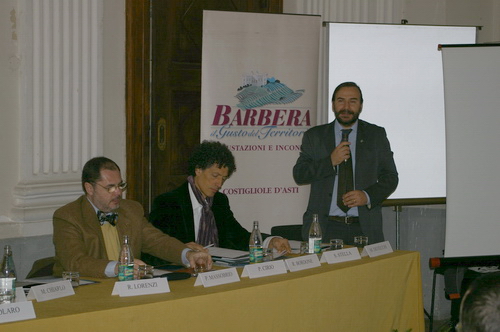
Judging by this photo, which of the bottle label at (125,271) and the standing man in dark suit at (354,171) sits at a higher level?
the standing man in dark suit at (354,171)

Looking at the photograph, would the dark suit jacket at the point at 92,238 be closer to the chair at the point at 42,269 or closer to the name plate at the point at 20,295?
the chair at the point at 42,269

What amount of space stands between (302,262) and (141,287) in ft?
2.88

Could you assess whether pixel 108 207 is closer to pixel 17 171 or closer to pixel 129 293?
pixel 129 293

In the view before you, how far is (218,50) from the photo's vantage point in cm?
503

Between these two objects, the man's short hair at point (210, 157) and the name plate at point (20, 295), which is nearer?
the name plate at point (20, 295)

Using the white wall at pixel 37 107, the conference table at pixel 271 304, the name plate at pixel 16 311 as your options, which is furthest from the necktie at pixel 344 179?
the name plate at pixel 16 311

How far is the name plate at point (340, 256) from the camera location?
3.60 meters

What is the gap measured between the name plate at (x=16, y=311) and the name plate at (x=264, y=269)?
39.7 inches

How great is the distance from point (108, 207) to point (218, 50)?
1.87m

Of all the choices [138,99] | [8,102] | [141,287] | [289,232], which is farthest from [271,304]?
[138,99]

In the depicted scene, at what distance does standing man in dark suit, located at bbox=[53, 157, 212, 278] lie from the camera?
10.6 ft

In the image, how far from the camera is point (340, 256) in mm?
3648

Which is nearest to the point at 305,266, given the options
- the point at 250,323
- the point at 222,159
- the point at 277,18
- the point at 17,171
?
the point at 250,323

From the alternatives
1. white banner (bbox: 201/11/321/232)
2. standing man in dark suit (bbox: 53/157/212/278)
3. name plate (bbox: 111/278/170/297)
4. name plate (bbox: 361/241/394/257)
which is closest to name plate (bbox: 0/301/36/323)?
name plate (bbox: 111/278/170/297)
